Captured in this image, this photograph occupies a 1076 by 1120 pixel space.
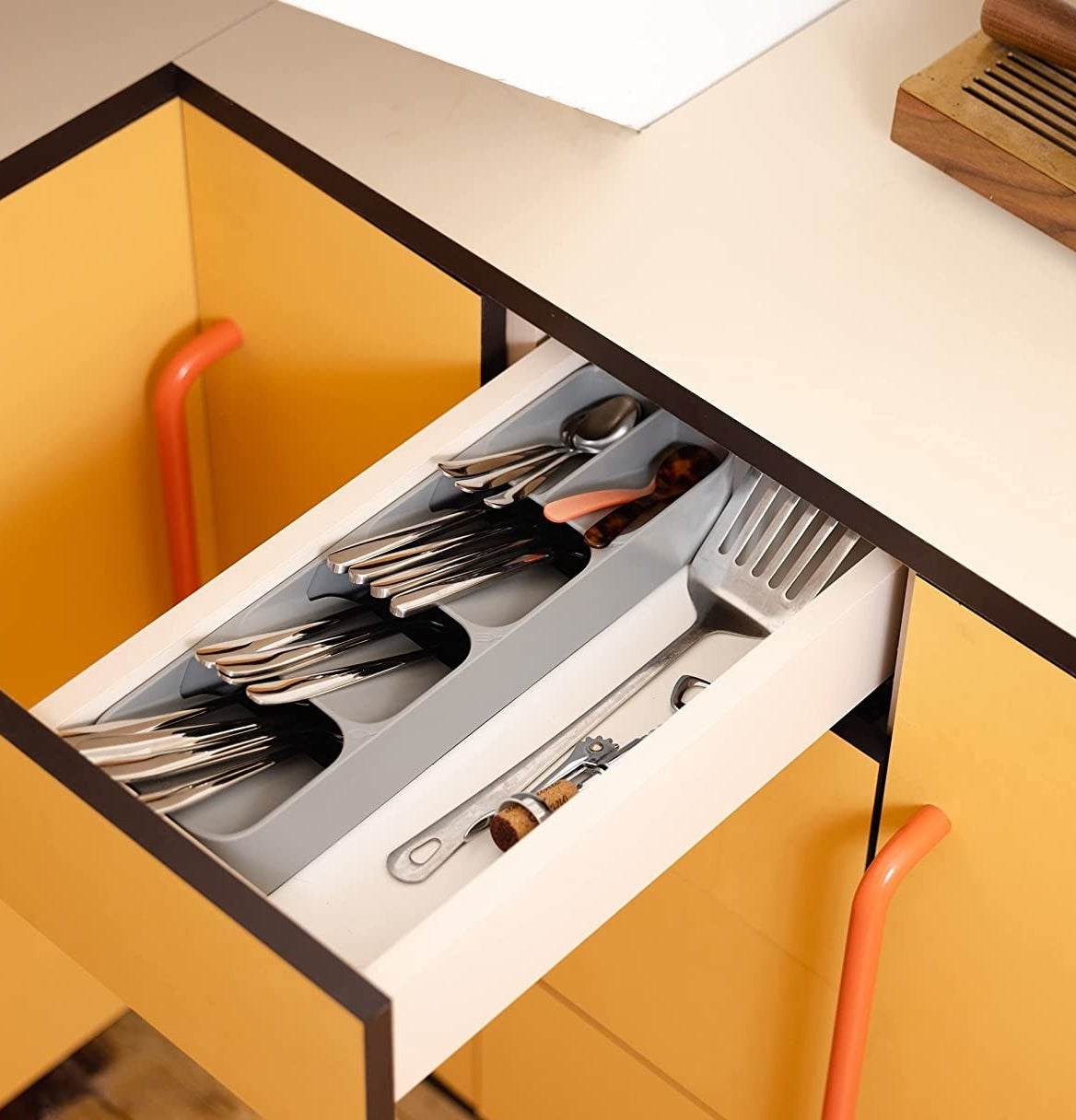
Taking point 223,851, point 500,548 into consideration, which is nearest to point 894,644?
point 500,548

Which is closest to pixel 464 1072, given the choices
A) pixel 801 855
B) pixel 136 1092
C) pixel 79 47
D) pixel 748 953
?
pixel 136 1092

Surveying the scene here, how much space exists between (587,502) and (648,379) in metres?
0.09

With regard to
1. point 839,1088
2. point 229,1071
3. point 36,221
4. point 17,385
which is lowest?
point 839,1088

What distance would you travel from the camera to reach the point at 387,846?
3.13 feet

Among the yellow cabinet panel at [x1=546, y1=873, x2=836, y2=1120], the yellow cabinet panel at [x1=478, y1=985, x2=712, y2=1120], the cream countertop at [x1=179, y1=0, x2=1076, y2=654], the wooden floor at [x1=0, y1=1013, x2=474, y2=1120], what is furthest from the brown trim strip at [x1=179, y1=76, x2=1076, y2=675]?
the wooden floor at [x1=0, y1=1013, x2=474, y2=1120]

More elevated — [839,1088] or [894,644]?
[894,644]

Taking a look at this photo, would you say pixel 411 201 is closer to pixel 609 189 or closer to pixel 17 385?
pixel 609 189

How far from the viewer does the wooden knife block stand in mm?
1088

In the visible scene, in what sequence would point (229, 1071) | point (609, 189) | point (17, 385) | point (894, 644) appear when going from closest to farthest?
1. point (229, 1071)
2. point (894, 644)
3. point (609, 189)
4. point (17, 385)

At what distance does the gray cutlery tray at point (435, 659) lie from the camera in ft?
3.06

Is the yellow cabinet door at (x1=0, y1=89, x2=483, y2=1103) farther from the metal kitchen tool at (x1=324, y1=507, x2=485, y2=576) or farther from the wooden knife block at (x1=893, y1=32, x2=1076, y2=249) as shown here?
the wooden knife block at (x1=893, y1=32, x2=1076, y2=249)

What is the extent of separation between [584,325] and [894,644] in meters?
0.24

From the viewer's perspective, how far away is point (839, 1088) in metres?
1.08

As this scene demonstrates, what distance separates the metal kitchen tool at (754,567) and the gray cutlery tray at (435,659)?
12 millimetres
